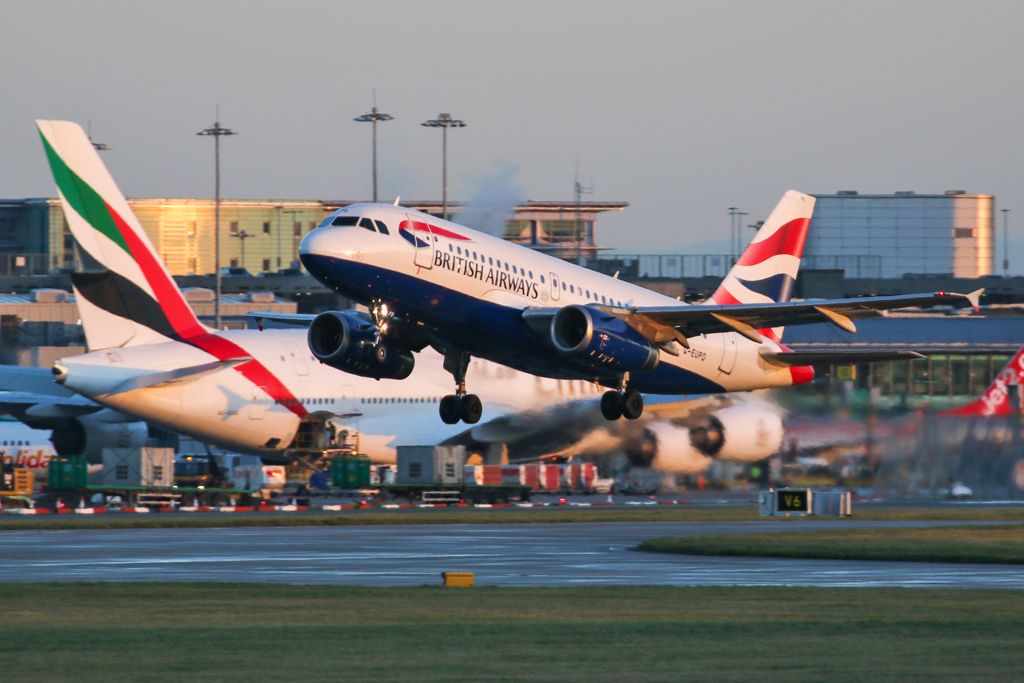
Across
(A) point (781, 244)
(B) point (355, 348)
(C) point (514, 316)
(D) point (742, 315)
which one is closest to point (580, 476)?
(A) point (781, 244)

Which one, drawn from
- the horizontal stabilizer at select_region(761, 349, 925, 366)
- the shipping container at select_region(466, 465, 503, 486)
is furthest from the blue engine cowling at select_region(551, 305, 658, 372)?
the shipping container at select_region(466, 465, 503, 486)

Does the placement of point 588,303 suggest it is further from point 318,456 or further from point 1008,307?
point 1008,307

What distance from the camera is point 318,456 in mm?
79438

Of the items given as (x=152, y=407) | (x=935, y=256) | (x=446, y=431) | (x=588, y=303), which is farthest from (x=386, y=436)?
(x=935, y=256)

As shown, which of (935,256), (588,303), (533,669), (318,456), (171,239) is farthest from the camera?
(171,239)

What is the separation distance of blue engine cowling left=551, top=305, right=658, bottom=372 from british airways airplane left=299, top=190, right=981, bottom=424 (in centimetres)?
4

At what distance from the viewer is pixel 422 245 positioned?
139 ft

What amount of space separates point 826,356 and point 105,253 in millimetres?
33002

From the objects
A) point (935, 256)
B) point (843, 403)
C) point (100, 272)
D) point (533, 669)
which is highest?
point (935, 256)

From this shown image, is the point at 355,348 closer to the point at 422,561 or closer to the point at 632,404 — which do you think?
the point at 422,561

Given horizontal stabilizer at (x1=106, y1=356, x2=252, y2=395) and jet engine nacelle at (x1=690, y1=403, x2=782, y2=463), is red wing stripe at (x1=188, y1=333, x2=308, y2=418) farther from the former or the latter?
jet engine nacelle at (x1=690, y1=403, x2=782, y2=463)

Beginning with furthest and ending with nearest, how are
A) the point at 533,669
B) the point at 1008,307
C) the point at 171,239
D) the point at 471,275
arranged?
the point at 171,239
the point at 1008,307
the point at 471,275
the point at 533,669

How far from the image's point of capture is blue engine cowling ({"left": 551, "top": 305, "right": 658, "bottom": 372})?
145 feet

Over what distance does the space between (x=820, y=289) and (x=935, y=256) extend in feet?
113
